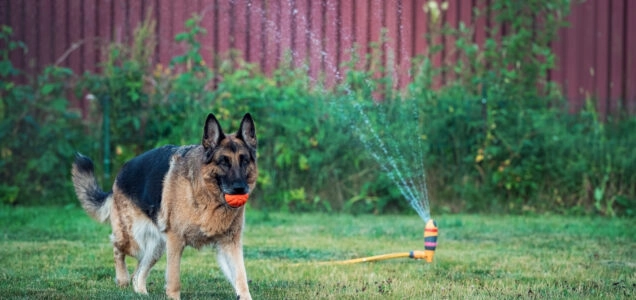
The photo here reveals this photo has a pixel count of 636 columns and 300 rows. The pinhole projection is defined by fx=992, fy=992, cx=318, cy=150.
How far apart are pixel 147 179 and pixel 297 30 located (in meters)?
7.56

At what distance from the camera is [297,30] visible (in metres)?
13.5

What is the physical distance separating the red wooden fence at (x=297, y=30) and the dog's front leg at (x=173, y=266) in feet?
25.0

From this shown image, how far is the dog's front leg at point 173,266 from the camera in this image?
584 cm

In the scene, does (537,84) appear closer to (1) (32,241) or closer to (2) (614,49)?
(2) (614,49)

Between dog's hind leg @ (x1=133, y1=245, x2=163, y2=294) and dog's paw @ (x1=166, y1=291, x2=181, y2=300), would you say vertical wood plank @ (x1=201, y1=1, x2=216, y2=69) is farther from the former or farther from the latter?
dog's paw @ (x1=166, y1=291, x2=181, y2=300)

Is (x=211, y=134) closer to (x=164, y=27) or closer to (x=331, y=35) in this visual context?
(x=331, y=35)

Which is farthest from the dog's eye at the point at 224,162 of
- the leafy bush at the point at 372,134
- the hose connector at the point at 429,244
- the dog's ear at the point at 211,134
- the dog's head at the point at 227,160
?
the leafy bush at the point at 372,134

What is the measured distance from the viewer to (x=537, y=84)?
12.6 metres

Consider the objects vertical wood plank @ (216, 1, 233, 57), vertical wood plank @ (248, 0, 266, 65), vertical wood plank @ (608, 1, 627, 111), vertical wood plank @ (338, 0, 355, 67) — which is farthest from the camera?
vertical wood plank @ (608, 1, 627, 111)

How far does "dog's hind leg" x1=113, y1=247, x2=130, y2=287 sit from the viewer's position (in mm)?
6484

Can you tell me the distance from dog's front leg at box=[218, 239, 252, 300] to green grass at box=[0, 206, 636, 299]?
0.23 metres

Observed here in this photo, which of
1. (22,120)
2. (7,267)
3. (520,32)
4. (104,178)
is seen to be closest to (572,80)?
(520,32)

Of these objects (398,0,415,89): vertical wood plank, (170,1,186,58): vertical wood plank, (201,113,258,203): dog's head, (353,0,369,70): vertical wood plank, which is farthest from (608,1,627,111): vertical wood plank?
(201,113,258,203): dog's head

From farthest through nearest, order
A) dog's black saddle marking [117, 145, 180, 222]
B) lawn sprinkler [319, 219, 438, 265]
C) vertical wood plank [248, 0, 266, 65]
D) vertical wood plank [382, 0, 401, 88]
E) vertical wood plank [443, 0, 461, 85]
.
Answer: vertical wood plank [248, 0, 266, 65] → vertical wood plank [443, 0, 461, 85] → vertical wood plank [382, 0, 401, 88] → lawn sprinkler [319, 219, 438, 265] → dog's black saddle marking [117, 145, 180, 222]
